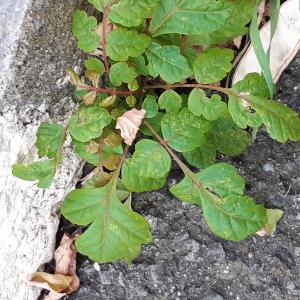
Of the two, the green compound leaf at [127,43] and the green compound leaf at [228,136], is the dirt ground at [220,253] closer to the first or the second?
the green compound leaf at [228,136]

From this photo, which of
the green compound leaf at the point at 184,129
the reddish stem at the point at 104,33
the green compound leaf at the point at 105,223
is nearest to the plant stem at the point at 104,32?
the reddish stem at the point at 104,33

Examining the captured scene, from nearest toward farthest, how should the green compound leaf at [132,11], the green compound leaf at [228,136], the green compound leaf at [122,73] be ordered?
the green compound leaf at [132,11] → the green compound leaf at [122,73] → the green compound leaf at [228,136]

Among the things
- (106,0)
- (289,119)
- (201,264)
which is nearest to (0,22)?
(106,0)

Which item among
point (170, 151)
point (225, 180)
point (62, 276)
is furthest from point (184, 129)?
point (62, 276)

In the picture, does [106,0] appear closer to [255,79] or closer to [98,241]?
[255,79]

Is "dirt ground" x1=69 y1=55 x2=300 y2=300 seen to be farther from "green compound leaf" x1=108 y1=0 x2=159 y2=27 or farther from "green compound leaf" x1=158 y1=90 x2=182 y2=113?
"green compound leaf" x1=108 y1=0 x2=159 y2=27

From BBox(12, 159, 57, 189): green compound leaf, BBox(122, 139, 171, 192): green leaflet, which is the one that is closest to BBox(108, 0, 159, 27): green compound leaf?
BBox(122, 139, 171, 192): green leaflet
